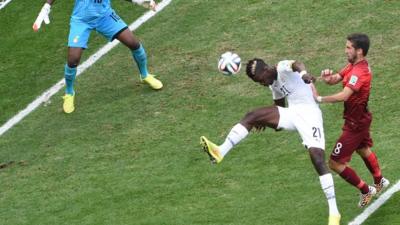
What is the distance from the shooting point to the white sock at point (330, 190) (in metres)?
9.70

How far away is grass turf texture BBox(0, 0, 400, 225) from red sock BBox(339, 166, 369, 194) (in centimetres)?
33

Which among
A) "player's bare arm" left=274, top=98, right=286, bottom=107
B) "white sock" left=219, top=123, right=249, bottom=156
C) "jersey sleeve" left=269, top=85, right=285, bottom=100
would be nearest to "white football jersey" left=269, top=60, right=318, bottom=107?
"jersey sleeve" left=269, top=85, right=285, bottom=100

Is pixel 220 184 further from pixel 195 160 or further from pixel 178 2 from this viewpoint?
pixel 178 2

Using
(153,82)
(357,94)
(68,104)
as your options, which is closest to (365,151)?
(357,94)

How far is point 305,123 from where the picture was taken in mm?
9953

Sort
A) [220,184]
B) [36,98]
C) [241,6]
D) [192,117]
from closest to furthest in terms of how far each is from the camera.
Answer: [220,184] < [192,117] < [36,98] < [241,6]

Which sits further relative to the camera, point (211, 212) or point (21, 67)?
point (21, 67)

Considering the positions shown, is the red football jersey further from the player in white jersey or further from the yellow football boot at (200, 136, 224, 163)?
the yellow football boot at (200, 136, 224, 163)

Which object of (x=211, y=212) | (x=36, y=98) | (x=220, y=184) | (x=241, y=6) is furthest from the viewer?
(x=241, y=6)

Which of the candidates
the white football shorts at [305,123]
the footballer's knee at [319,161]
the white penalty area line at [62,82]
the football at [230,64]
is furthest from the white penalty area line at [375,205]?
the white penalty area line at [62,82]

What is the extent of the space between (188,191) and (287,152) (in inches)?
62.7

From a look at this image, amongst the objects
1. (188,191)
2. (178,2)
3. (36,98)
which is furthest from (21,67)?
(188,191)

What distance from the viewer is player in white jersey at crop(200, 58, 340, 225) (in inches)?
386

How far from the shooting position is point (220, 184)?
1148cm
